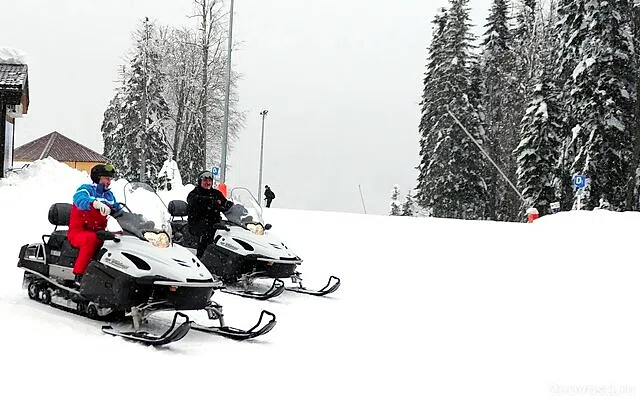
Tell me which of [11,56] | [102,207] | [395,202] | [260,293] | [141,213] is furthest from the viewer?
[395,202]

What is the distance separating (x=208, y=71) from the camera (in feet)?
127

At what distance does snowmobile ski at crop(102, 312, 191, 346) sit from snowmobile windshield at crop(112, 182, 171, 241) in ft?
2.94

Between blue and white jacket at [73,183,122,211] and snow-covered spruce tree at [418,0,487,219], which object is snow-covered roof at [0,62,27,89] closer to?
blue and white jacket at [73,183,122,211]

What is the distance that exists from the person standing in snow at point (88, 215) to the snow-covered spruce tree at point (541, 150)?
87.6ft

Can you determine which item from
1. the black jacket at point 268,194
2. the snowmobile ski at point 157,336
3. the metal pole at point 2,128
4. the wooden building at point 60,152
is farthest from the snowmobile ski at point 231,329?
the wooden building at point 60,152

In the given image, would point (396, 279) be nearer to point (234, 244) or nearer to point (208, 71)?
point (234, 244)

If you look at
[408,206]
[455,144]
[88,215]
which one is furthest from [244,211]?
[408,206]

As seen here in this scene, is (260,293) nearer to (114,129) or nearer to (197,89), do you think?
(197,89)

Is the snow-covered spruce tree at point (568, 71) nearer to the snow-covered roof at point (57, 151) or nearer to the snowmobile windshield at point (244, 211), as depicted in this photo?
the snowmobile windshield at point (244, 211)

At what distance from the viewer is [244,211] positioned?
32.7 feet

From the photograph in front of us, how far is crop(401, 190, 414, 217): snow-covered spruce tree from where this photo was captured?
61625 mm

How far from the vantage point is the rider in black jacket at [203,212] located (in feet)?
31.3

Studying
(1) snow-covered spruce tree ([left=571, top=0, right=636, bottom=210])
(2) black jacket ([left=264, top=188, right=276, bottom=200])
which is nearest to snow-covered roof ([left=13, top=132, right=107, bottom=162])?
(2) black jacket ([left=264, top=188, right=276, bottom=200])

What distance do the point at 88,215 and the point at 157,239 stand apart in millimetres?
876
